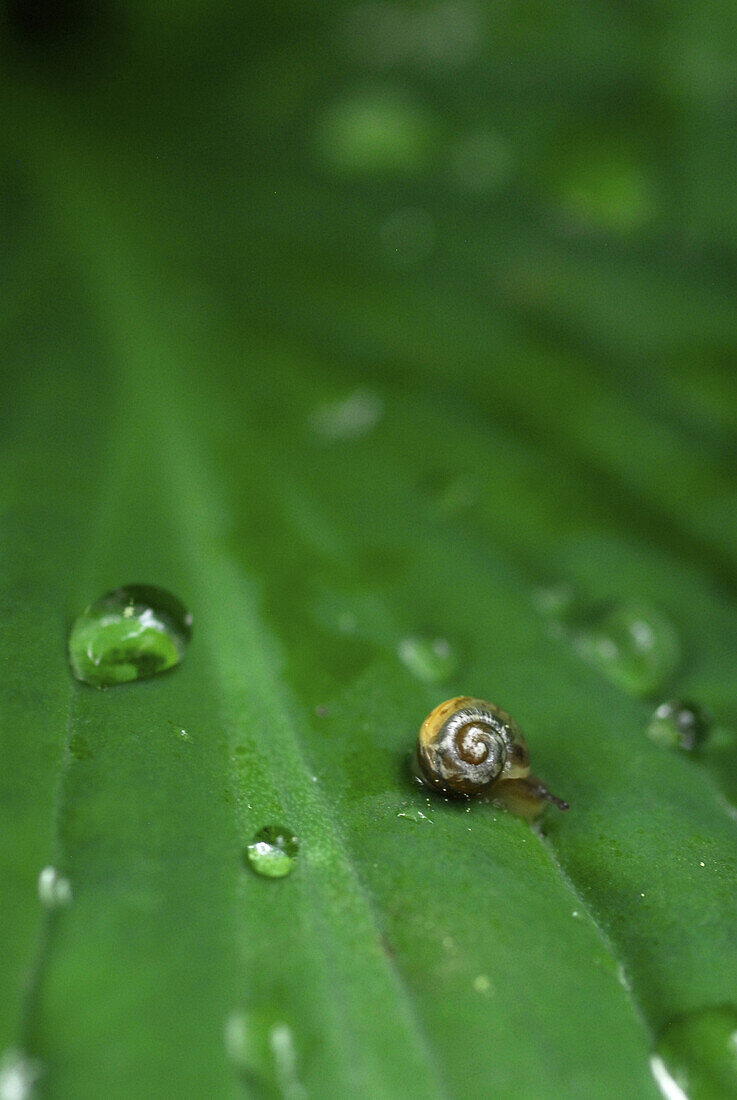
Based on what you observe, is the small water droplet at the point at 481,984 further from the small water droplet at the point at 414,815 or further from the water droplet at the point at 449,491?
the water droplet at the point at 449,491

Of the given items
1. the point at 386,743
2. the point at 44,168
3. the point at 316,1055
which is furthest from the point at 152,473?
the point at 44,168

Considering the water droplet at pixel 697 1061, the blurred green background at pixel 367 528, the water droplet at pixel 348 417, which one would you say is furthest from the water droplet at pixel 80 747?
the water droplet at pixel 348 417

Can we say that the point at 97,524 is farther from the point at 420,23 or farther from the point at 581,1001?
the point at 420,23

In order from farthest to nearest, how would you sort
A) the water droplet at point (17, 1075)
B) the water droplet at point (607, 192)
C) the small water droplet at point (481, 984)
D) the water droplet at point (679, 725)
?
the water droplet at point (607, 192) → the water droplet at point (679, 725) → the small water droplet at point (481, 984) → the water droplet at point (17, 1075)

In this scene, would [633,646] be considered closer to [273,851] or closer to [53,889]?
[273,851]

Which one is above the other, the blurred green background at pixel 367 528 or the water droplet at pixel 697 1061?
the blurred green background at pixel 367 528

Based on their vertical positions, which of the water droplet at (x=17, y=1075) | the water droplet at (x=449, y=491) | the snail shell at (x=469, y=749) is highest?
the water droplet at (x=17, y=1075)

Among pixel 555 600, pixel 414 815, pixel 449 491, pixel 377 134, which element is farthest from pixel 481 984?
pixel 377 134
